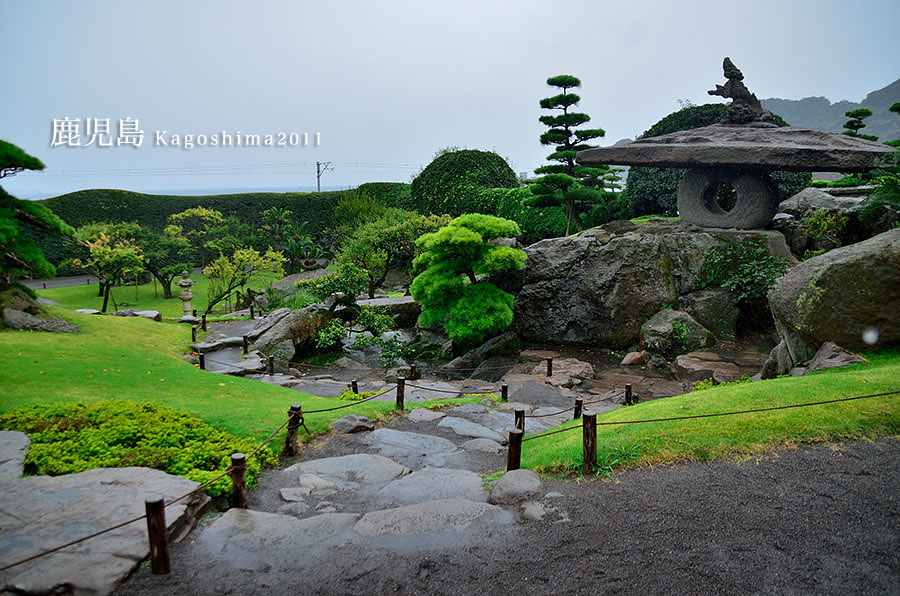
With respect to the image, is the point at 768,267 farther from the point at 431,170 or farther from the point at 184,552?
the point at 431,170

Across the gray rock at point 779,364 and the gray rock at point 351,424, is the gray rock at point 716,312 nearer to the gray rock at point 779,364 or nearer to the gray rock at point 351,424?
the gray rock at point 779,364

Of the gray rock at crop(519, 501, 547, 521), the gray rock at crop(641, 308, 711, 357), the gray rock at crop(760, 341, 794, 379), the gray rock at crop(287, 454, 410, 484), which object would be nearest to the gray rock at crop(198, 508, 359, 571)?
the gray rock at crop(287, 454, 410, 484)

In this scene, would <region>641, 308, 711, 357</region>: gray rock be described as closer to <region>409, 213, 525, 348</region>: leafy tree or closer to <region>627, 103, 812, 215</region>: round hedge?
<region>409, 213, 525, 348</region>: leafy tree

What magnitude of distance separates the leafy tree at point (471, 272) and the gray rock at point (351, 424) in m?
7.13

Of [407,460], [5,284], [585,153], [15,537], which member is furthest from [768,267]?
[5,284]

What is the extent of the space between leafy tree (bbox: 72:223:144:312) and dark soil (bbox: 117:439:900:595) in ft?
59.6

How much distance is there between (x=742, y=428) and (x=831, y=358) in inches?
132

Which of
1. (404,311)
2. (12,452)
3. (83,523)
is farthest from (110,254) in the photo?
(83,523)

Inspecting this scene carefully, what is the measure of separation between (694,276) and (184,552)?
1522 cm

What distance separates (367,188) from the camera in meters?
36.2

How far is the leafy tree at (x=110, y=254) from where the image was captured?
64.9 ft

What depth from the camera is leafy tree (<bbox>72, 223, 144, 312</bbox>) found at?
64.9 feet

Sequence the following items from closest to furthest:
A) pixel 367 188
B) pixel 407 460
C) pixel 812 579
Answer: pixel 812 579 < pixel 407 460 < pixel 367 188

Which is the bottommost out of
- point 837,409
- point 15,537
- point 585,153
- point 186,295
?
point 15,537
